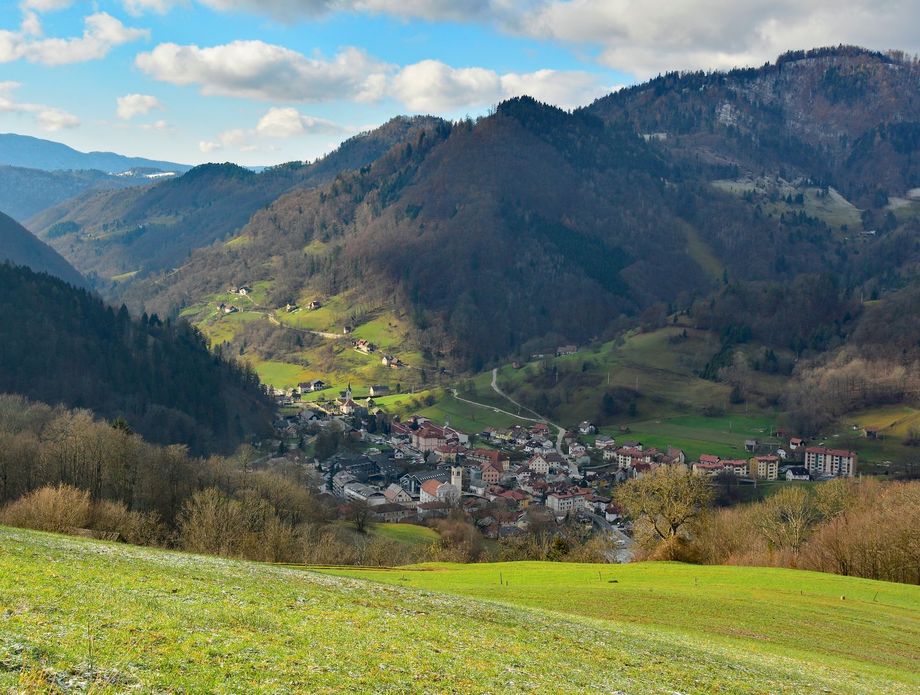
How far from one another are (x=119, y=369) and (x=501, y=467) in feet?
254

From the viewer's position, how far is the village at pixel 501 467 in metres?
105

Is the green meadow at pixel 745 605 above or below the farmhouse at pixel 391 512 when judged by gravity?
above

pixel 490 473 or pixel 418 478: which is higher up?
pixel 490 473

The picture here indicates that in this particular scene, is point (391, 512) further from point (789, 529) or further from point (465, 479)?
point (789, 529)

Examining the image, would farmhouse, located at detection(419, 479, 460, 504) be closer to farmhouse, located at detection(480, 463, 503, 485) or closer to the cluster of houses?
the cluster of houses

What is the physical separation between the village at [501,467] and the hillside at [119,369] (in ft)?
51.1

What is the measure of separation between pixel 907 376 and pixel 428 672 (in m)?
192

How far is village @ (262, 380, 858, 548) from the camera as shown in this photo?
10531 centimetres


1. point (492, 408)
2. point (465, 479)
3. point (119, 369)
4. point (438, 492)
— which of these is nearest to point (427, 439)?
point (465, 479)

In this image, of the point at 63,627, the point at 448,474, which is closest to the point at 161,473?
the point at 63,627

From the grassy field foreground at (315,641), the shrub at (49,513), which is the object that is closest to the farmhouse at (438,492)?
the shrub at (49,513)

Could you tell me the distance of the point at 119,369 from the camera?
138500mm

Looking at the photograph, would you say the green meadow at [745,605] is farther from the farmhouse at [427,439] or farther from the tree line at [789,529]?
the farmhouse at [427,439]

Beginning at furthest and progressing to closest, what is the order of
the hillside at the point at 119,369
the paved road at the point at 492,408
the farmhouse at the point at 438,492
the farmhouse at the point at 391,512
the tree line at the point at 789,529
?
the paved road at the point at 492,408, the hillside at the point at 119,369, the farmhouse at the point at 438,492, the farmhouse at the point at 391,512, the tree line at the point at 789,529
